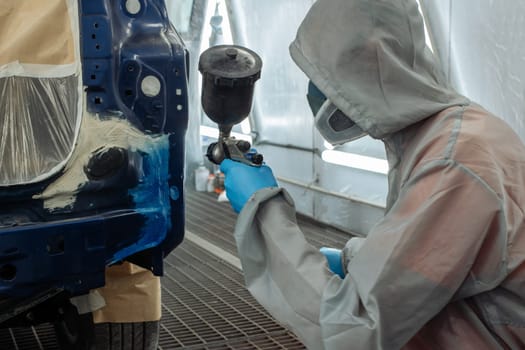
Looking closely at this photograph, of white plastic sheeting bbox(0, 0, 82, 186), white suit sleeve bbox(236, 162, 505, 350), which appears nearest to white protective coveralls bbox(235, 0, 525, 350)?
white suit sleeve bbox(236, 162, 505, 350)

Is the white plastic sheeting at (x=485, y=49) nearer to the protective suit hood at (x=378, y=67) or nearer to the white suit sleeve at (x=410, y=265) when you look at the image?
the protective suit hood at (x=378, y=67)

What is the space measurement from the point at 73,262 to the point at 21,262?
0.64 feet

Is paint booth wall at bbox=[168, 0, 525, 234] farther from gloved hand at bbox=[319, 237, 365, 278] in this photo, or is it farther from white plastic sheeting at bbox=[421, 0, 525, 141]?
gloved hand at bbox=[319, 237, 365, 278]

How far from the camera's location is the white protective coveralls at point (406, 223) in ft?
6.33

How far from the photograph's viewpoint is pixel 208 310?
4625 mm

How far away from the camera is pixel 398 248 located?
1.95 meters

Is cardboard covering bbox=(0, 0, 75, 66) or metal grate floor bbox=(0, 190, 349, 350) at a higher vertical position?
cardboard covering bbox=(0, 0, 75, 66)

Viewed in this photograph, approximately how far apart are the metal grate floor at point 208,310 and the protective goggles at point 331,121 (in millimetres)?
1871

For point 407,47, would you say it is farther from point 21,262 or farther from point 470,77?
point 470,77

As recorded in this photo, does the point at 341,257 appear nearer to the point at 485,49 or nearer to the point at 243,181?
the point at 243,181

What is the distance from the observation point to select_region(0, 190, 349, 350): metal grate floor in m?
4.06

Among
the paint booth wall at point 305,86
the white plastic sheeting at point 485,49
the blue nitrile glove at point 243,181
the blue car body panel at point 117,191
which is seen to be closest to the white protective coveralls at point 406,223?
the blue nitrile glove at point 243,181

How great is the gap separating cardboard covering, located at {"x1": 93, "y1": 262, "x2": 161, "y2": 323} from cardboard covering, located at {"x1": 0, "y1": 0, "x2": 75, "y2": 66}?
1071 millimetres

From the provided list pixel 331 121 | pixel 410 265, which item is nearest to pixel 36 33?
pixel 331 121
